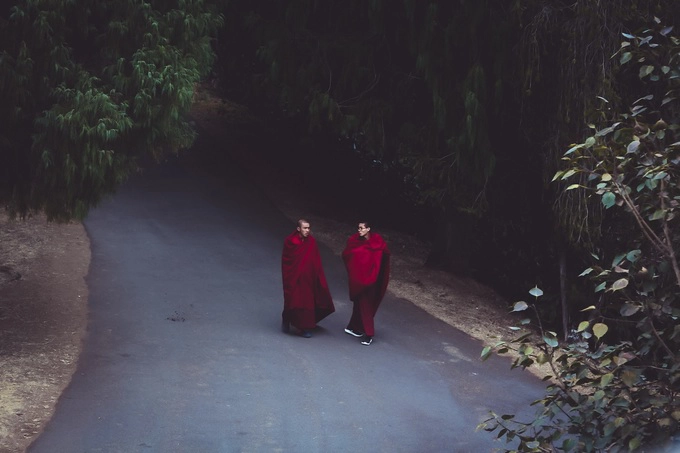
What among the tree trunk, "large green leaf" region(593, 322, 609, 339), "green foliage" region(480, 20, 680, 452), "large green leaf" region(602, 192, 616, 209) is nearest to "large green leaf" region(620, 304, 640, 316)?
"green foliage" region(480, 20, 680, 452)

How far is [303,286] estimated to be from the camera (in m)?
13.8

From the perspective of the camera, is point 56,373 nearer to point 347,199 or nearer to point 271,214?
point 271,214

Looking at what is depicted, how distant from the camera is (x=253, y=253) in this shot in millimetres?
18359

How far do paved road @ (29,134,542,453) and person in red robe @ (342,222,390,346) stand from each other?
244 mm

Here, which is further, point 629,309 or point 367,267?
point 367,267

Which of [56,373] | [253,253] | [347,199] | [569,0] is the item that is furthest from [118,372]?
[347,199]

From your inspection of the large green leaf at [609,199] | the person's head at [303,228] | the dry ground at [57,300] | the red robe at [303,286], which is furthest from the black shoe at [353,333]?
the large green leaf at [609,199]

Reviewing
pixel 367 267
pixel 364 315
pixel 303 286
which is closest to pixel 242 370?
pixel 303 286

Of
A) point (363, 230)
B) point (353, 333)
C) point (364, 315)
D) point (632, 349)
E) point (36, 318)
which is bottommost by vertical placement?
point (36, 318)

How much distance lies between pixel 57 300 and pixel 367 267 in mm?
4780

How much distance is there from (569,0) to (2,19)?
29.9 feet

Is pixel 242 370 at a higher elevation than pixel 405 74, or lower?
lower

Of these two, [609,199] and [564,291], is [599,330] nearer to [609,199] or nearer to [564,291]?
[609,199]

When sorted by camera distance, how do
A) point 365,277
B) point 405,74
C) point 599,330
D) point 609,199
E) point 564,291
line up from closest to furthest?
point 599,330 < point 609,199 < point 365,277 < point 564,291 < point 405,74
